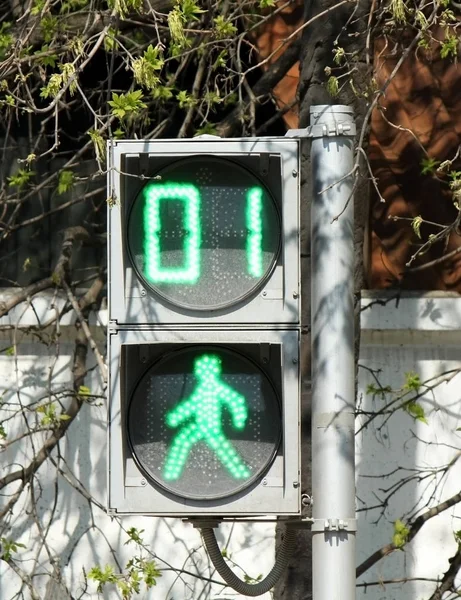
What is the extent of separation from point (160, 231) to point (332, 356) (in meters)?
0.59

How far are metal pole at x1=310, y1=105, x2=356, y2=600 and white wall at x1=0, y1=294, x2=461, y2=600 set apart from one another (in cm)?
266

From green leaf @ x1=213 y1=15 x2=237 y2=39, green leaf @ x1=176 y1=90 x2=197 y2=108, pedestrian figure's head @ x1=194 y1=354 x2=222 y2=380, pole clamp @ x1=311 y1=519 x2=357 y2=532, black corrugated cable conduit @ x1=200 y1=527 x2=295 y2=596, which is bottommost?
black corrugated cable conduit @ x1=200 y1=527 x2=295 y2=596

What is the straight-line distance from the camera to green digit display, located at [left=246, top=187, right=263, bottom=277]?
3.13 m

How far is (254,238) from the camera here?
10.3 feet

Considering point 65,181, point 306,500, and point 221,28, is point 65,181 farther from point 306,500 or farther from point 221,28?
point 306,500

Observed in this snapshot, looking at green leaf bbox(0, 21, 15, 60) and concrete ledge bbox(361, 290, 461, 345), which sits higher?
green leaf bbox(0, 21, 15, 60)

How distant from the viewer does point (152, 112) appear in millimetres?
6191

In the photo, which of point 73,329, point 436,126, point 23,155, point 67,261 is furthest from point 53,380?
point 436,126

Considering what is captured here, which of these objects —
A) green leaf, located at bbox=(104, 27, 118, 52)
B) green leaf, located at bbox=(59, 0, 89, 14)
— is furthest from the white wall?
green leaf, located at bbox=(104, 27, 118, 52)

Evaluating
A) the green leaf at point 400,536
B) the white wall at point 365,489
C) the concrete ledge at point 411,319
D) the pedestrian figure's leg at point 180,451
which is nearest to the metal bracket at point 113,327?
the pedestrian figure's leg at point 180,451

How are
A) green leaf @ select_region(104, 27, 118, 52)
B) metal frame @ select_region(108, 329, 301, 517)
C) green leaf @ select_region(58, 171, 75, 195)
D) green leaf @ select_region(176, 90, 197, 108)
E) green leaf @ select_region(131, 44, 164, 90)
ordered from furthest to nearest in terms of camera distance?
1. green leaf @ select_region(58, 171, 75, 195)
2. green leaf @ select_region(176, 90, 197, 108)
3. green leaf @ select_region(104, 27, 118, 52)
4. green leaf @ select_region(131, 44, 164, 90)
5. metal frame @ select_region(108, 329, 301, 517)

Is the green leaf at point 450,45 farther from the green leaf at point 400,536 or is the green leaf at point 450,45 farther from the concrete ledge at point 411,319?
the green leaf at point 400,536

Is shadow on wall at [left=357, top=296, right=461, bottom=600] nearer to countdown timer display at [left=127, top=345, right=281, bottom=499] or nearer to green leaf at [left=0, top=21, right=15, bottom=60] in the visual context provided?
green leaf at [left=0, top=21, right=15, bottom=60]

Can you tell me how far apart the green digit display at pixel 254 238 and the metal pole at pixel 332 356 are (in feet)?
0.67
